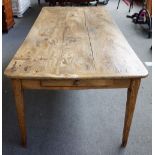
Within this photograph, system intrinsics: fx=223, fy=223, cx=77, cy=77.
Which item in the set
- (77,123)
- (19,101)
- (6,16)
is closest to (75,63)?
(19,101)

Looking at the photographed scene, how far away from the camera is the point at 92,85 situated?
122cm

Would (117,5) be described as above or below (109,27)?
below

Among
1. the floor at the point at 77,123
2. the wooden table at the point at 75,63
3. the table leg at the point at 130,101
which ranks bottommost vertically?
the floor at the point at 77,123

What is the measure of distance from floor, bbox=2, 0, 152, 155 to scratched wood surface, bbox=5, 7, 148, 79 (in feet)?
1.74

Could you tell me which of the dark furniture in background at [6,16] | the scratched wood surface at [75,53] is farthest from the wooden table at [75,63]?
the dark furniture in background at [6,16]

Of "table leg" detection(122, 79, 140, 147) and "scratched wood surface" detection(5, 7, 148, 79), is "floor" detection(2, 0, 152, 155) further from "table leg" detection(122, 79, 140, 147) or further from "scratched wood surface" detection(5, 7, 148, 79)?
"scratched wood surface" detection(5, 7, 148, 79)

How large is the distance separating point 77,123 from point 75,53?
0.53 meters

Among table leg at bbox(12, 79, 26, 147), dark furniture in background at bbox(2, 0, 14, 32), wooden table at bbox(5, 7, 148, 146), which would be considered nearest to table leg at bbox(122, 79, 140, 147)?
wooden table at bbox(5, 7, 148, 146)

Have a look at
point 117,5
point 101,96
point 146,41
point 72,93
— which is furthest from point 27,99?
point 117,5

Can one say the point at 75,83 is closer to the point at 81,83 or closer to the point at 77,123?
the point at 81,83

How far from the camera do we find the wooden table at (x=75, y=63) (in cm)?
118

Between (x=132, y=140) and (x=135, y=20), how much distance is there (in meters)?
2.83

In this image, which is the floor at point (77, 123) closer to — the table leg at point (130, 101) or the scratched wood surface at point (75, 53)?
the table leg at point (130, 101)

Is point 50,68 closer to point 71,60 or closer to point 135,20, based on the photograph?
point 71,60
